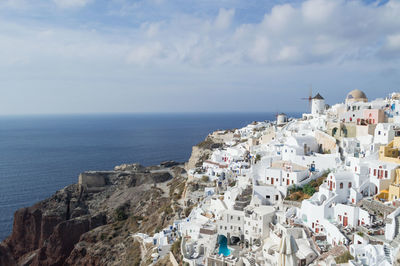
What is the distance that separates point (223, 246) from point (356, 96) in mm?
32154

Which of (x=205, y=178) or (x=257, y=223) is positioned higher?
(x=257, y=223)

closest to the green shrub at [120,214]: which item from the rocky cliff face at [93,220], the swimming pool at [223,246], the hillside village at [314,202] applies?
the rocky cliff face at [93,220]

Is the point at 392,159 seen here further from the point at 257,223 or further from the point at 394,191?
the point at 257,223

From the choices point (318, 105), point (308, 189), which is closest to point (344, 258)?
point (308, 189)

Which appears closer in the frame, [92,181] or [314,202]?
[314,202]

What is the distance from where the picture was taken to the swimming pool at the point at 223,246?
28953mm

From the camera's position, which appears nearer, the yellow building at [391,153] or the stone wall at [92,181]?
the yellow building at [391,153]

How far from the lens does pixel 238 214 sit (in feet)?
99.3

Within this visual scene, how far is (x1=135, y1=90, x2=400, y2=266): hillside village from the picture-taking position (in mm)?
22798

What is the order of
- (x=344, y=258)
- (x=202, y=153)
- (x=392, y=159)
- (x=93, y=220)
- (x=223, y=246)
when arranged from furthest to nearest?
(x=202, y=153) → (x=93, y=220) → (x=223, y=246) → (x=392, y=159) → (x=344, y=258)

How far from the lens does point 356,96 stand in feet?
158

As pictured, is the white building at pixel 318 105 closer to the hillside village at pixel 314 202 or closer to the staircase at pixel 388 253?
the hillside village at pixel 314 202

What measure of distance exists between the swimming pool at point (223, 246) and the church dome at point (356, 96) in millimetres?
30135

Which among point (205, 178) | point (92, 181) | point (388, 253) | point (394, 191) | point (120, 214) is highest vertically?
point (394, 191)
